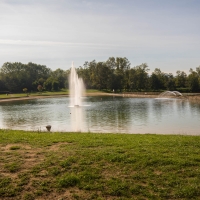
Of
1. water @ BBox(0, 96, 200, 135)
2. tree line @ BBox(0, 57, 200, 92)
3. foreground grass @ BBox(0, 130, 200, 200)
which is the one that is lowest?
water @ BBox(0, 96, 200, 135)

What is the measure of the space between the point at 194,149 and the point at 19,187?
18.7ft

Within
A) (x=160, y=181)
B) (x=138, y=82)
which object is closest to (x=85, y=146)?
(x=160, y=181)

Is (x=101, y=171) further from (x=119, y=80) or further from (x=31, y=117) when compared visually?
(x=119, y=80)

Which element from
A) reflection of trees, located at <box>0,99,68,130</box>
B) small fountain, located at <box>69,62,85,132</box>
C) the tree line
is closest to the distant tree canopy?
the tree line

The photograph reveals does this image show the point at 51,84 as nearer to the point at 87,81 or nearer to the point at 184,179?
the point at 87,81

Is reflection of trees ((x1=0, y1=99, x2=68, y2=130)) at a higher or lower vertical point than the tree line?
lower

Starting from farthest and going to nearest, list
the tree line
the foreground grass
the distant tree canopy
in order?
1. the distant tree canopy
2. the tree line
3. the foreground grass

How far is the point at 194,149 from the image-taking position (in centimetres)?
791

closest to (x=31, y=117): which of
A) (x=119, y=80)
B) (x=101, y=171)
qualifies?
(x=101, y=171)

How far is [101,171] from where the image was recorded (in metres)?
6.17

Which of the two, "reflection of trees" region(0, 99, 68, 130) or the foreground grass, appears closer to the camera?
the foreground grass

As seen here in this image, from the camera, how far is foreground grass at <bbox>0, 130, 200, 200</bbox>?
5164 mm

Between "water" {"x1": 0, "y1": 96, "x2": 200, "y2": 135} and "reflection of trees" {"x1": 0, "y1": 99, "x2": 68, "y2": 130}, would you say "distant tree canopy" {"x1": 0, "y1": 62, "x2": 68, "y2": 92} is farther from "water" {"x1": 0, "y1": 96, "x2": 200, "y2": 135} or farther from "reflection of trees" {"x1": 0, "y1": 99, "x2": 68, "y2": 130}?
"water" {"x1": 0, "y1": 96, "x2": 200, "y2": 135}

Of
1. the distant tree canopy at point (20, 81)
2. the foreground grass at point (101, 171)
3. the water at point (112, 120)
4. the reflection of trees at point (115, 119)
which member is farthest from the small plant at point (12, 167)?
the distant tree canopy at point (20, 81)
